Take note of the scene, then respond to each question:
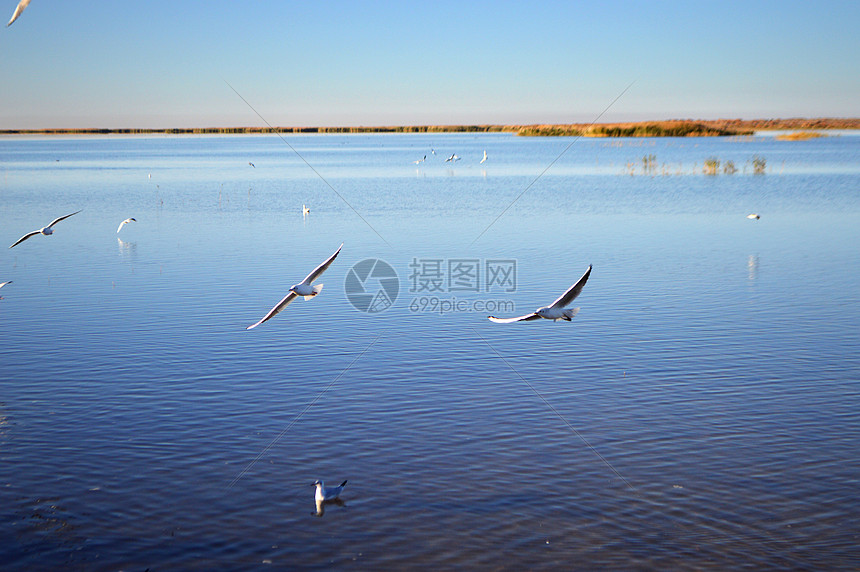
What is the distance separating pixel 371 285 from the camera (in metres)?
26.1

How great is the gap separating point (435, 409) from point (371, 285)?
11.7 m

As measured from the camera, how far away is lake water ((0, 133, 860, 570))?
34.5ft

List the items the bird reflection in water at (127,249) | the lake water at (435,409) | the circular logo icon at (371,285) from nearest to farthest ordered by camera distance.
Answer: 1. the lake water at (435,409)
2. the circular logo icon at (371,285)
3. the bird reflection in water at (127,249)

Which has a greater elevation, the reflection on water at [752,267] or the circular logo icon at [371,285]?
the reflection on water at [752,267]

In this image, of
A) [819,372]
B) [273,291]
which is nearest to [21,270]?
[273,291]

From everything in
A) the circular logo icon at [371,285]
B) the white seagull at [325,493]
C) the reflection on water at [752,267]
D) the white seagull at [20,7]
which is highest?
the white seagull at [20,7]

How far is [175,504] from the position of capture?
11.3 metres

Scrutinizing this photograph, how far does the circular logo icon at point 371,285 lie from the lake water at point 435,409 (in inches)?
8.8

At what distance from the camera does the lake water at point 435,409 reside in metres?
10.5

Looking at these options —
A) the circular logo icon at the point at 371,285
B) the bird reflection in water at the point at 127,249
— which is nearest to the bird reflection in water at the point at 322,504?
the circular logo icon at the point at 371,285

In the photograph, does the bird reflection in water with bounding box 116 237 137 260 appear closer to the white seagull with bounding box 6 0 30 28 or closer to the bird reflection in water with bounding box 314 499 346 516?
the white seagull with bounding box 6 0 30 28

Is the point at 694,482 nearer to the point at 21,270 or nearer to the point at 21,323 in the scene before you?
the point at 21,323

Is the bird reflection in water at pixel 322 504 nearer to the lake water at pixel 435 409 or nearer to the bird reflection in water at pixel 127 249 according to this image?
the lake water at pixel 435 409

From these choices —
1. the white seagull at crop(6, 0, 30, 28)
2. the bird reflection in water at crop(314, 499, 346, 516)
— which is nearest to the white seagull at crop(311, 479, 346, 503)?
the bird reflection in water at crop(314, 499, 346, 516)
